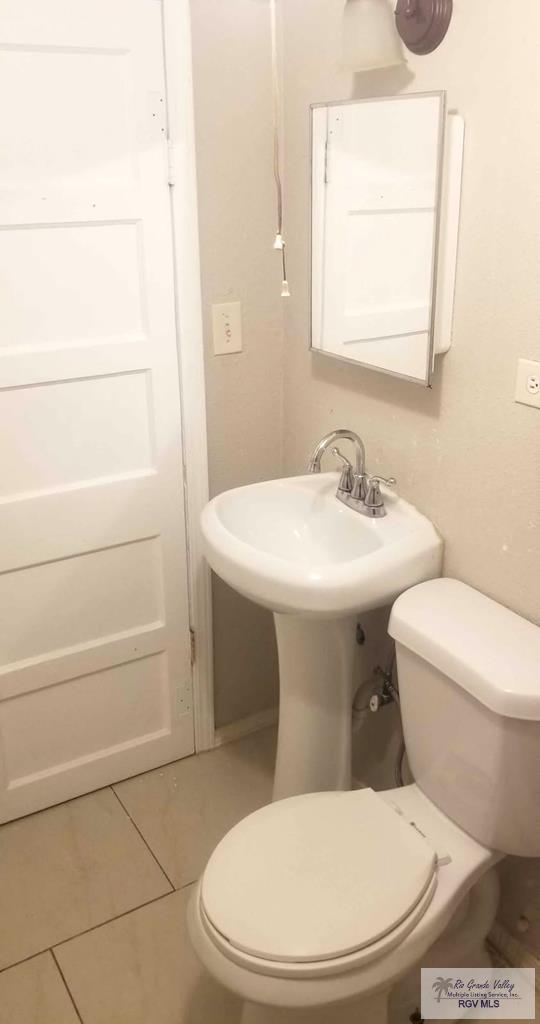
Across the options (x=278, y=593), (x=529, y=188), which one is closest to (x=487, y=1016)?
(x=278, y=593)

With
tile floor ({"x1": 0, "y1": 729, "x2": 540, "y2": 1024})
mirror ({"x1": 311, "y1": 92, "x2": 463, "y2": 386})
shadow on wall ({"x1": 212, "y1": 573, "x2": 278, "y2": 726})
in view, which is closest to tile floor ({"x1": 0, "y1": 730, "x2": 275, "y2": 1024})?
tile floor ({"x1": 0, "y1": 729, "x2": 540, "y2": 1024})

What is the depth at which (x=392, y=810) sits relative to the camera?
4.65 feet

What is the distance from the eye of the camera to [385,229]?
155 cm

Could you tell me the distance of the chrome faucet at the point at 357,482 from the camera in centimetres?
160

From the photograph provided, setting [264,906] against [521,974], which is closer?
[264,906]

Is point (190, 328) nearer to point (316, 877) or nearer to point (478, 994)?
point (316, 877)

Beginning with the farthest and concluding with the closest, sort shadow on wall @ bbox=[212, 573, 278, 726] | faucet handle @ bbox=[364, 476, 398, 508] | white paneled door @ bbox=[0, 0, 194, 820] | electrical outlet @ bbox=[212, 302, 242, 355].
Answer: shadow on wall @ bbox=[212, 573, 278, 726] → electrical outlet @ bbox=[212, 302, 242, 355] → faucet handle @ bbox=[364, 476, 398, 508] → white paneled door @ bbox=[0, 0, 194, 820]

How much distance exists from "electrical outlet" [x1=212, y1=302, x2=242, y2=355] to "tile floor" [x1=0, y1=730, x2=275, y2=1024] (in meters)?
1.09

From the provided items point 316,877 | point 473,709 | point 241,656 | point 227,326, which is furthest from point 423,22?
point 241,656

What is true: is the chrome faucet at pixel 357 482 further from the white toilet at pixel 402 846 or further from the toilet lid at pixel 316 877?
the toilet lid at pixel 316 877

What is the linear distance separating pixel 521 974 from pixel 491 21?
1716 mm

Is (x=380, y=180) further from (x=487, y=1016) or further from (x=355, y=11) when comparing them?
(x=487, y=1016)

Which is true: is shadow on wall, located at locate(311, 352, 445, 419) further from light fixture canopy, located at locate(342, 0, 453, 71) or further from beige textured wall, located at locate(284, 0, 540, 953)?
light fixture canopy, located at locate(342, 0, 453, 71)

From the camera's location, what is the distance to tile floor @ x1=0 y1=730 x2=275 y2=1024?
1.55m
